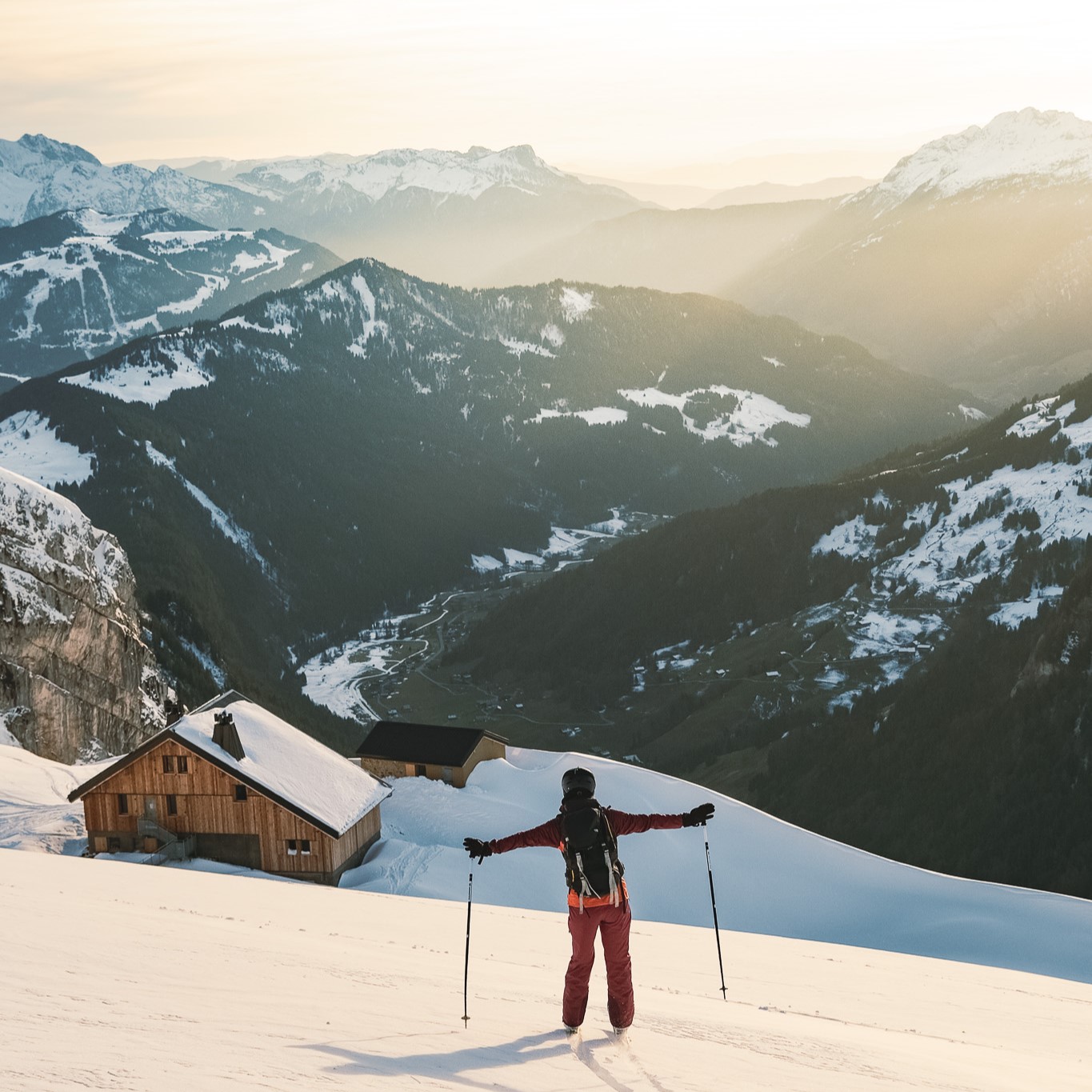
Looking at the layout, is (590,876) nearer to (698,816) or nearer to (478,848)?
(478,848)

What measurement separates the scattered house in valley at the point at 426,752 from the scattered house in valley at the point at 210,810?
15.1m

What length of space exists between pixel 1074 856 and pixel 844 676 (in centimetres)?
5829

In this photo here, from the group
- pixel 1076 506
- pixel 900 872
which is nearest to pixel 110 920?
pixel 900 872

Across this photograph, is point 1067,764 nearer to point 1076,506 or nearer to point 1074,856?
point 1074,856

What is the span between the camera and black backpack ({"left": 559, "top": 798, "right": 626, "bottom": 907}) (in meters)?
14.4

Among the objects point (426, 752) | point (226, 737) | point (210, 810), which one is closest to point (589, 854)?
point (226, 737)

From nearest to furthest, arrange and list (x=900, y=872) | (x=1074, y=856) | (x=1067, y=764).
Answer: (x=900, y=872) → (x=1074, y=856) → (x=1067, y=764)

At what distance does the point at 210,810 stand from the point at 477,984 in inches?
958

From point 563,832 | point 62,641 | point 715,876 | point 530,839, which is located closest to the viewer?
point 563,832

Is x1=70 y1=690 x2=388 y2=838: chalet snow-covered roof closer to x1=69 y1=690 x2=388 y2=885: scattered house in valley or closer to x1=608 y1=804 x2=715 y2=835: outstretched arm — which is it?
x1=69 y1=690 x2=388 y2=885: scattered house in valley

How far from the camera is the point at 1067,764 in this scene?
73.9m

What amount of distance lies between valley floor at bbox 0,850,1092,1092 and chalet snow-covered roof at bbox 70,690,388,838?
414 inches

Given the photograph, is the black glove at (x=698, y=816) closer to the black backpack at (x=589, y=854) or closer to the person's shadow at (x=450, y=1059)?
the black backpack at (x=589, y=854)

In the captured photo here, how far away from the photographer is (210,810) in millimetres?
40188
